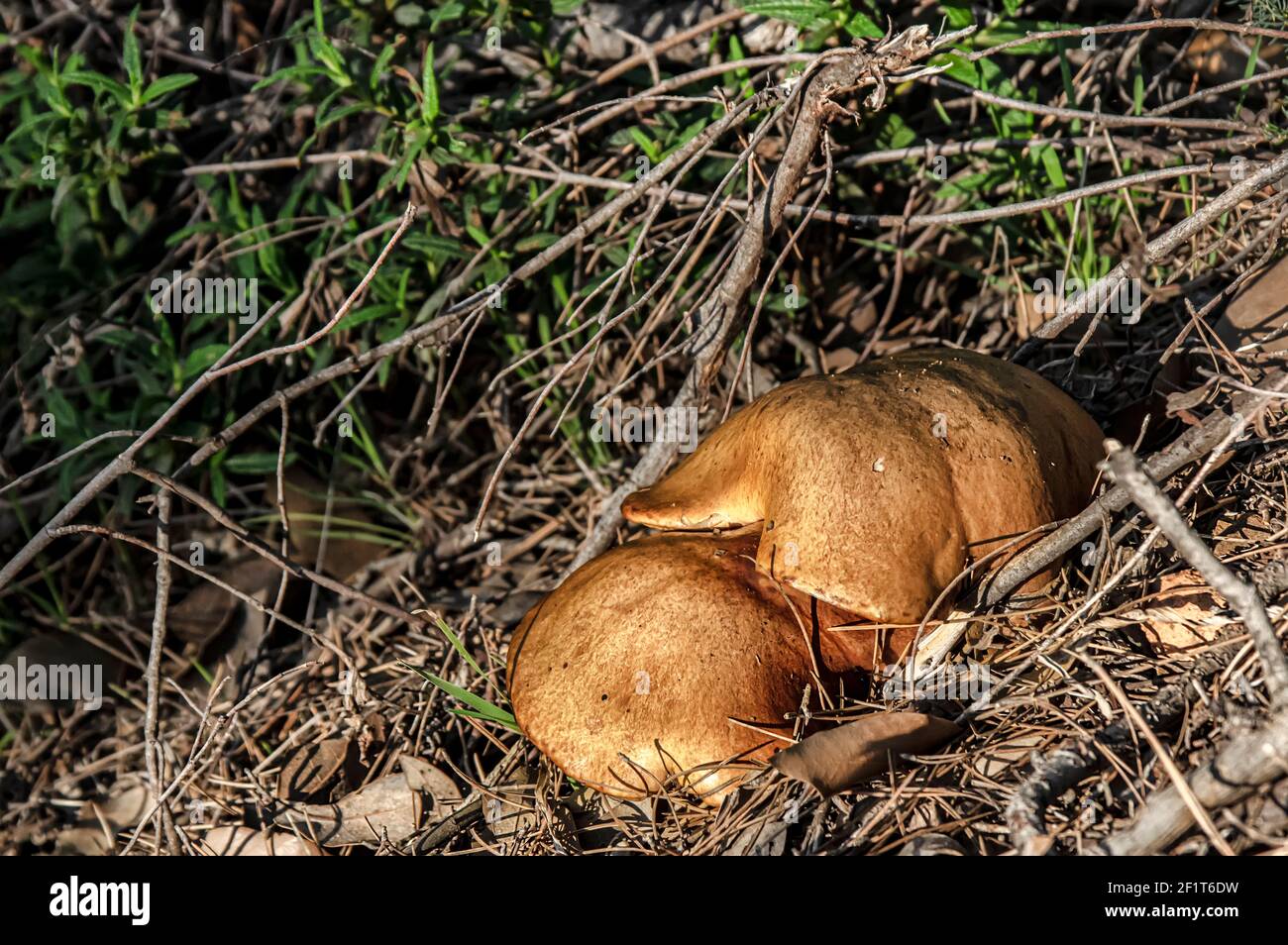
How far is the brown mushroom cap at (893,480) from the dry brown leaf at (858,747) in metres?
0.23

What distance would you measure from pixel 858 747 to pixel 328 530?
2.16 meters

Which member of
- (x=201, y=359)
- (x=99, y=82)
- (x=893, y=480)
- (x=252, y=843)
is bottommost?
(x=252, y=843)

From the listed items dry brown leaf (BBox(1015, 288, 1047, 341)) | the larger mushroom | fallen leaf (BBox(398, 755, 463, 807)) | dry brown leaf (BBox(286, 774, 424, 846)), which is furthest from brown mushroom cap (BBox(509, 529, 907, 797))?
dry brown leaf (BBox(1015, 288, 1047, 341))

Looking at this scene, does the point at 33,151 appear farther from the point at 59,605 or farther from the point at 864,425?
the point at 864,425

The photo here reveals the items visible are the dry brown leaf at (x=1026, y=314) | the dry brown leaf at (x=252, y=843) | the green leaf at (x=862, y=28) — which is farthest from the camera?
the dry brown leaf at (x=1026, y=314)

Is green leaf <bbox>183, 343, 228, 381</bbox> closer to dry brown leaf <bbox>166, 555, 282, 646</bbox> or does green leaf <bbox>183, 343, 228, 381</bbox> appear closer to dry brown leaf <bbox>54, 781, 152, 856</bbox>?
dry brown leaf <bbox>166, 555, 282, 646</bbox>

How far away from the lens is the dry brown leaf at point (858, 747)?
6.65 feet

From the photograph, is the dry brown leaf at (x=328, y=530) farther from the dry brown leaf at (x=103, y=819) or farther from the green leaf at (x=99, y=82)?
the green leaf at (x=99, y=82)

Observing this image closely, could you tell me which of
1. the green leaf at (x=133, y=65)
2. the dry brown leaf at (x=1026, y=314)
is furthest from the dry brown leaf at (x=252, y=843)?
the dry brown leaf at (x=1026, y=314)

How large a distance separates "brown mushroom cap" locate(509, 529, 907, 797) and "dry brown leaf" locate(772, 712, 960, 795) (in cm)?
12

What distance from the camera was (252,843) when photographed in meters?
2.76

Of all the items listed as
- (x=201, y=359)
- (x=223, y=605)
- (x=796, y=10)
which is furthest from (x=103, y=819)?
(x=796, y=10)

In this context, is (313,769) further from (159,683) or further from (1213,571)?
(1213,571)

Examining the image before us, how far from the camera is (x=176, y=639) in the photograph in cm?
351
